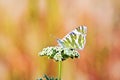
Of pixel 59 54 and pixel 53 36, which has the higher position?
pixel 53 36

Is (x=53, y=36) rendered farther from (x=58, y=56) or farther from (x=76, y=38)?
(x=58, y=56)

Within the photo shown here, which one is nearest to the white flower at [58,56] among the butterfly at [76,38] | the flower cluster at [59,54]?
the flower cluster at [59,54]

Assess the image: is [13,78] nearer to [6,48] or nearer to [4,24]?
[6,48]

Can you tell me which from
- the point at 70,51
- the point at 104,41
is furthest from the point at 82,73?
the point at 70,51

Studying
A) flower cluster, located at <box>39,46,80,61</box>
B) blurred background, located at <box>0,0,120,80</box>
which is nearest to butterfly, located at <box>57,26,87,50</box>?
flower cluster, located at <box>39,46,80,61</box>

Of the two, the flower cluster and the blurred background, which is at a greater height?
the blurred background

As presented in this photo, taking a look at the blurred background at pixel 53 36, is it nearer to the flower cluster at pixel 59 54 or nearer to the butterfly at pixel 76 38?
the butterfly at pixel 76 38

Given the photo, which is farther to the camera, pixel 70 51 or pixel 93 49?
pixel 93 49

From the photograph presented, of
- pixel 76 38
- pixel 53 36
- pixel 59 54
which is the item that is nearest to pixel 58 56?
pixel 59 54

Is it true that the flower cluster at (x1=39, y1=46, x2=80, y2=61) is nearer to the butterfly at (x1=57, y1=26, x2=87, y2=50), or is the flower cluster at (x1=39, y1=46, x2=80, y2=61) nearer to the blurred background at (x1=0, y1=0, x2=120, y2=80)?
the butterfly at (x1=57, y1=26, x2=87, y2=50)
